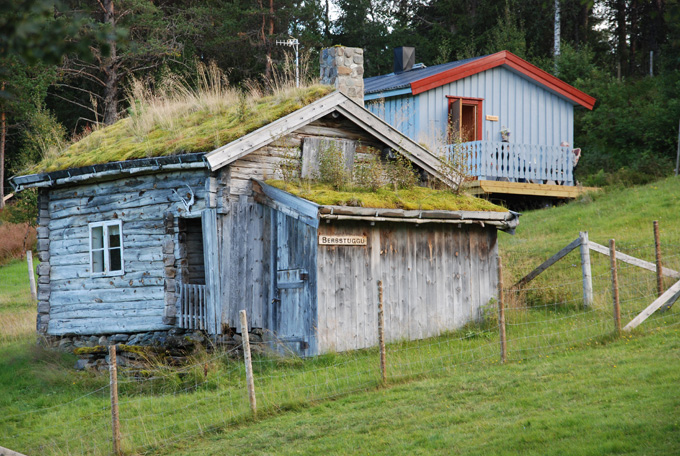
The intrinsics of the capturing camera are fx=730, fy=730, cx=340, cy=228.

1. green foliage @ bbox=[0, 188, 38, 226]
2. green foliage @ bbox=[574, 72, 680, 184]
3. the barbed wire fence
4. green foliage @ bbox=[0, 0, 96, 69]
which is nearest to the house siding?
green foliage @ bbox=[574, 72, 680, 184]

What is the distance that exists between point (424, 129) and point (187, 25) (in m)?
14.7

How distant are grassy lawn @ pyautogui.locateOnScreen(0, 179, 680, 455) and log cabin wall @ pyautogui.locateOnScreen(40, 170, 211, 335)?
114 centimetres

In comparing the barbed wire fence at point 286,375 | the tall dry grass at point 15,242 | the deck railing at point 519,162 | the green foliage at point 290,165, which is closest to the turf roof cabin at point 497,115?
the deck railing at point 519,162

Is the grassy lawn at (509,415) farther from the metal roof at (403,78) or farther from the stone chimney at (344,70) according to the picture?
the metal roof at (403,78)

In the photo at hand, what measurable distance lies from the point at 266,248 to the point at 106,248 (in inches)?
152

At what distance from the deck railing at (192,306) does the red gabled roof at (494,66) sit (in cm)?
1090

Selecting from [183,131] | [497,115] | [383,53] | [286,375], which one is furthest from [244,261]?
[383,53]

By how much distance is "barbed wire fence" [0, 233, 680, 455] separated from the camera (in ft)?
31.2

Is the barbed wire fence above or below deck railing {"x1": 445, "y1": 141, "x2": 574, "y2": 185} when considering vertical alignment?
below

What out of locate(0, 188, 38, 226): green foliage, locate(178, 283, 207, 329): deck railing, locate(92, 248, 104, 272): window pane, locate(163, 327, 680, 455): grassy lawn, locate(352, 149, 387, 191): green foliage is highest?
locate(352, 149, 387, 191): green foliage

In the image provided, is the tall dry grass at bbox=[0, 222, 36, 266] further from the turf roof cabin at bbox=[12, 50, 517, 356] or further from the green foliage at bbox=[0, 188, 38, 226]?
the turf roof cabin at bbox=[12, 50, 517, 356]

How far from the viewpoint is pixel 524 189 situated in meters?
21.2

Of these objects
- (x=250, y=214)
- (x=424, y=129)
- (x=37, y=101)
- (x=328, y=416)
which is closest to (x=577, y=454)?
(x=328, y=416)

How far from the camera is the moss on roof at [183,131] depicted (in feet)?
43.1
